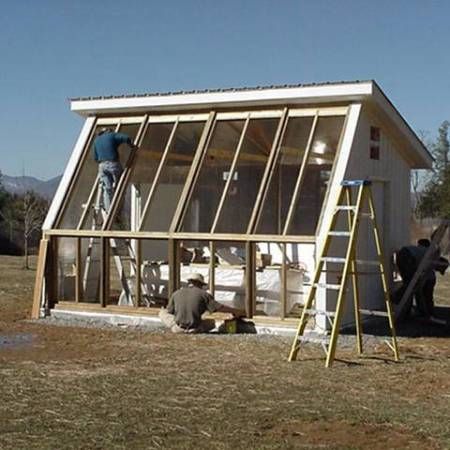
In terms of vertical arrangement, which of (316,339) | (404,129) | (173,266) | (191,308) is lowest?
(316,339)

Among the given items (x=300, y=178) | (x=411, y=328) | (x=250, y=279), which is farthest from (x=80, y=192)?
(x=411, y=328)

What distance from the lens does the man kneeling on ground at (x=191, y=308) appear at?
12.7 m

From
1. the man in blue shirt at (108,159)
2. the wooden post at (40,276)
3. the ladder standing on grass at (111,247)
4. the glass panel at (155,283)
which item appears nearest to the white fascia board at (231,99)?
the man in blue shirt at (108,159)

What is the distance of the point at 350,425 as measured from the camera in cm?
724

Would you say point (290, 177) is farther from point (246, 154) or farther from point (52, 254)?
point (52, 254)

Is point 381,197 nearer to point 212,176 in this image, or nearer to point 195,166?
point 212,176

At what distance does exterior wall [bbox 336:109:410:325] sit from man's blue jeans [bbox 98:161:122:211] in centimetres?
427

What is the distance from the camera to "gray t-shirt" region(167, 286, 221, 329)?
1266cm

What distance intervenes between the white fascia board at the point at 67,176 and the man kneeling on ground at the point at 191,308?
313 cm

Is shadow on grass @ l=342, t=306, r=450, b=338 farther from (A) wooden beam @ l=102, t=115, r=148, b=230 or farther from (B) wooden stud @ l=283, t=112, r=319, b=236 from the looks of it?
(A) wooden beam @ l=102, t=115, r=148, b=230

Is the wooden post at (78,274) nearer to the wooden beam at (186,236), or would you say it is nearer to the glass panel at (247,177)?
the wooden beam at (186,236)

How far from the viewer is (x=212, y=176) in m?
15.8

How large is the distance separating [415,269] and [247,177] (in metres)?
3.55

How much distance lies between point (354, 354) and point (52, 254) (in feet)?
19.9
